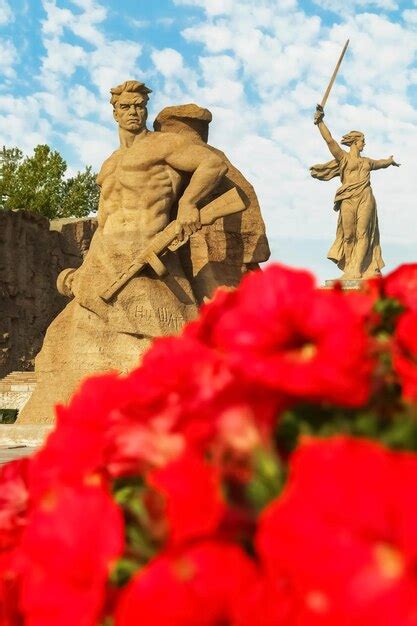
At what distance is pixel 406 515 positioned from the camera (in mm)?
556

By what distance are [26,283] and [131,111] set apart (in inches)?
761

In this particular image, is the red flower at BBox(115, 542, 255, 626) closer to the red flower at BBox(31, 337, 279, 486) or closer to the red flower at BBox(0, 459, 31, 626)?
the red flower at BBox(31, 337, 279, 486)

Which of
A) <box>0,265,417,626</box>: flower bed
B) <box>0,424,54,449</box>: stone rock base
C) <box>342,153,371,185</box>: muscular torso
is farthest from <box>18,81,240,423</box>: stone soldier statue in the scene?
<box>0,265,417,626</box>: flower bed

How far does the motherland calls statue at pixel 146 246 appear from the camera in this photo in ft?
29.0

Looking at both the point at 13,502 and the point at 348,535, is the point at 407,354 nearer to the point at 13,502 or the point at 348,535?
the point at 348,535

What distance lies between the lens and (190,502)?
2.13ft

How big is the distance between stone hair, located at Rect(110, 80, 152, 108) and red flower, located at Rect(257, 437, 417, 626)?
351 inches

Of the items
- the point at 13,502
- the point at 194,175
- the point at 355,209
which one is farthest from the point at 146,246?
the point at 355,209

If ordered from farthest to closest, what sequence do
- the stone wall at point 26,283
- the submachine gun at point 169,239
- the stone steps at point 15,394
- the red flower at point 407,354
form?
the stone wall at point 26,283, the stone steps at point 15,394, the submachine gun at point 169,239, the red flower at point 407,354

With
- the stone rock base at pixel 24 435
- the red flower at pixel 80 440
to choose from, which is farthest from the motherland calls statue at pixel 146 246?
the red flower at pixel 80 440

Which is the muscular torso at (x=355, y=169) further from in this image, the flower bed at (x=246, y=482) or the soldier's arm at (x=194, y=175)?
the flower bed at (x=246, y=482)

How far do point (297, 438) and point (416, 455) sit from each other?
0.11m

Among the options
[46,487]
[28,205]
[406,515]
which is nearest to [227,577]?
[406,515]

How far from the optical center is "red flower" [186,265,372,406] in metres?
0.68
